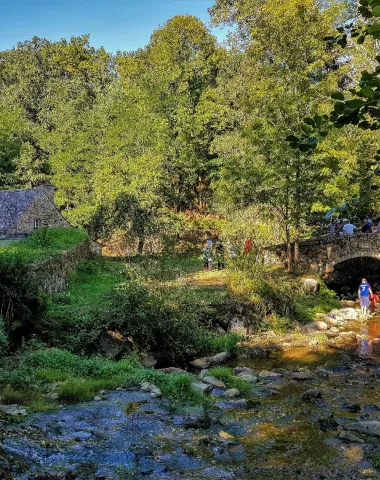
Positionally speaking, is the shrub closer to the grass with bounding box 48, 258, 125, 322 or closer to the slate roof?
the grass with bounding box 48, 258, 125, 322

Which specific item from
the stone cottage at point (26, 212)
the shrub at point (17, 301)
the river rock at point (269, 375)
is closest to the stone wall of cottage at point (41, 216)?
the stone cottage at point (26, 212)

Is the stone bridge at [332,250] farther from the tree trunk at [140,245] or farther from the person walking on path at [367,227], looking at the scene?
the tree trunk at [140,245]

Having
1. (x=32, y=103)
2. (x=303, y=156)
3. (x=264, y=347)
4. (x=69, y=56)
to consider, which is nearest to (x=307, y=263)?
(x=303, y=156)

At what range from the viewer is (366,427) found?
9188 millimetres

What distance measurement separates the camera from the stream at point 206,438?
6.66 metres

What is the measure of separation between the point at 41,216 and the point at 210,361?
19788 mm

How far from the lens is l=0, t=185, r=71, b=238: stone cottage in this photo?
29.2m

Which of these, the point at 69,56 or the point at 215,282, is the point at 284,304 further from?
the point at 69,56

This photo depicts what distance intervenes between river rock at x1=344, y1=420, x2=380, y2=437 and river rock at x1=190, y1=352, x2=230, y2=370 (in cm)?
589

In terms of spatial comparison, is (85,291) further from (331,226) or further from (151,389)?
(331,226)

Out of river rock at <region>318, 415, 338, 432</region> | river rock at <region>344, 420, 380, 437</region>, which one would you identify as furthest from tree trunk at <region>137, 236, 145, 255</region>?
river rock at <region>344, 420, 380, 437</region>

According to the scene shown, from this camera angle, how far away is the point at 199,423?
8.87 meters

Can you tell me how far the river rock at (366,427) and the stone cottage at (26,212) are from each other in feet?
79.6

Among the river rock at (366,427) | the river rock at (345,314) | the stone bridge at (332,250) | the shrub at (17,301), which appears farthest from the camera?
the stone bridge at (332,250)
